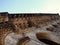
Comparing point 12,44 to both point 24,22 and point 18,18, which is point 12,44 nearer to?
point 18,18

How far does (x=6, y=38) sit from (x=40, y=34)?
Answer: 3.77m

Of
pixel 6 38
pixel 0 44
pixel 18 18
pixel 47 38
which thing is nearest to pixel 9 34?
pixel 6 38

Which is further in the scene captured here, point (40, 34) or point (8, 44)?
point (40, 34)

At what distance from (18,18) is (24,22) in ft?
2.20

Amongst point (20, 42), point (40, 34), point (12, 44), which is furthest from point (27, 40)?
point (40, 34)

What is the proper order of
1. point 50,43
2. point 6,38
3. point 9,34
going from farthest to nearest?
point 50,43 < point 9,34 < point 6,38

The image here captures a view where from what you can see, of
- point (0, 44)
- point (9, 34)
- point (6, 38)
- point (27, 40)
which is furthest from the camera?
point (27, 40)

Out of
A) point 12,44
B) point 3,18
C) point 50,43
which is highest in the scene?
point 3,18

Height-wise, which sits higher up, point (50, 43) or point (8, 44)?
point (8, 44)

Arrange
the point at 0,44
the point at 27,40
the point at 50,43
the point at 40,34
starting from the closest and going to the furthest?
the point at 0,44, the point at 27,40, the point at 50,43, the point at 40,34

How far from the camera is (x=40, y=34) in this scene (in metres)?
8.11

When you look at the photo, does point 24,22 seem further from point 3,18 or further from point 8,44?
point 8,44

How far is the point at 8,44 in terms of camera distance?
4418 millimetres

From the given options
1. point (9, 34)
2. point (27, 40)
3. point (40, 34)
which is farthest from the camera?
point (40, 34)
